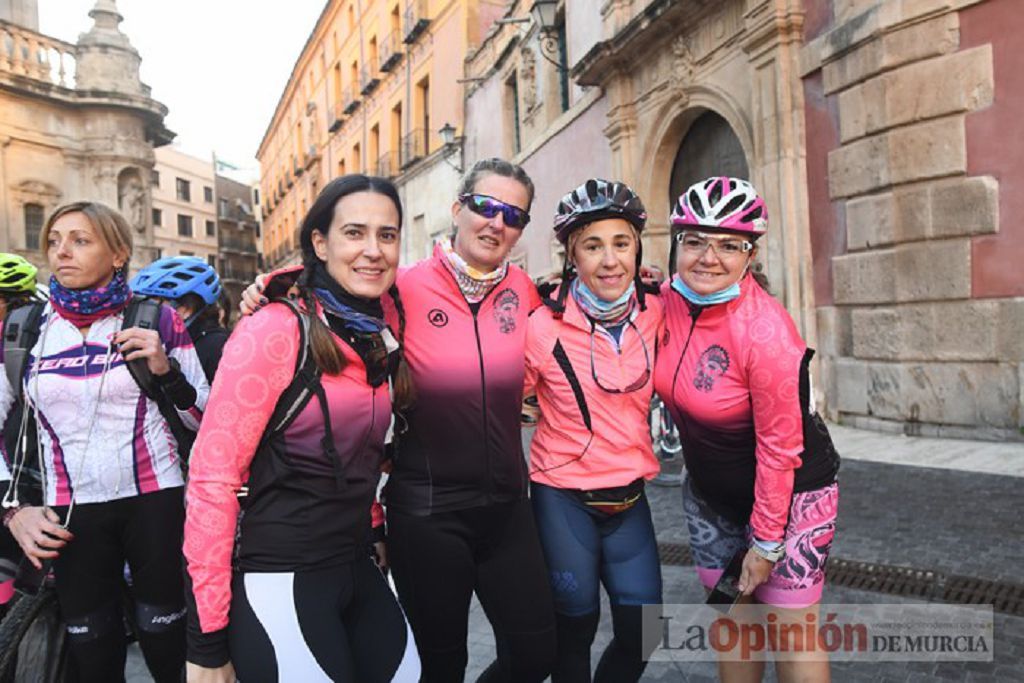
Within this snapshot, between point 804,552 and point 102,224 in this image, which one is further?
point 102,224

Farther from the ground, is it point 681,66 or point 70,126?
point 70,126

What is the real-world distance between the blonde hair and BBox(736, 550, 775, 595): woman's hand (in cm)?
252

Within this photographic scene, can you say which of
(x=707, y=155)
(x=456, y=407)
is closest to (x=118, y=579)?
(x=456, y=407)

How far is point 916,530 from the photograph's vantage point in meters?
4.61

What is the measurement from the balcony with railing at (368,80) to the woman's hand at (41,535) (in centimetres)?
2976

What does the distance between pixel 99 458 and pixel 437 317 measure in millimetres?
1292

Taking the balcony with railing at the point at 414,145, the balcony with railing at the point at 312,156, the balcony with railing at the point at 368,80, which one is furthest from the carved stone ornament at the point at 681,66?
the balcony with railing at the point at 312,156

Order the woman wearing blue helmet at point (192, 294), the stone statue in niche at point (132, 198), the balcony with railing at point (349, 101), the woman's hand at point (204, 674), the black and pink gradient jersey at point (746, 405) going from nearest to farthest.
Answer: the woman's hand at point (204, 674)
the black and pink gradient jersey at point (746, 405)
the woman wearing blue helmet at point (192, 294)
the stone statue in niche at point (132, 198)
the balcony with railing at point (349, 101)

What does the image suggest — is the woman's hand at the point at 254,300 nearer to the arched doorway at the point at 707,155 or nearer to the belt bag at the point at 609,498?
the belt bag at the point at 609,498

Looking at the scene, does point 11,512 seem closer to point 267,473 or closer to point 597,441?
point 267,473

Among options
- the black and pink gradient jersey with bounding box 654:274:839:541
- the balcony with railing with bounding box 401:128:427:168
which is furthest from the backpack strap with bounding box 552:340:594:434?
the balcony with railing with bounding box 401:128:427:168

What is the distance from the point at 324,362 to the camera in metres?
1.91

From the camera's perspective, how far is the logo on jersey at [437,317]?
240 centimetres

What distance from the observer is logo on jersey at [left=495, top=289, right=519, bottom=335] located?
2.49 m
